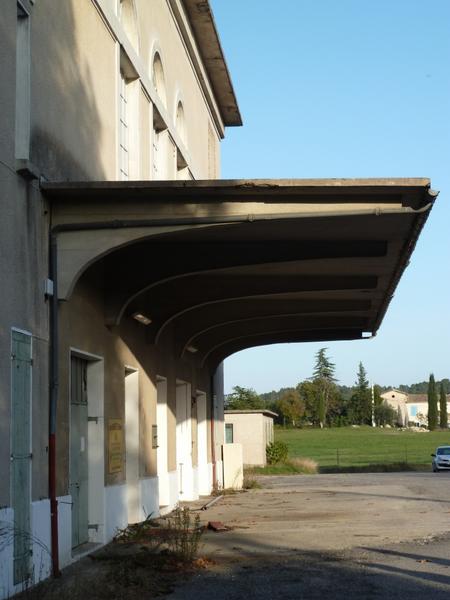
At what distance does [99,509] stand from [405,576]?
5.07 meters

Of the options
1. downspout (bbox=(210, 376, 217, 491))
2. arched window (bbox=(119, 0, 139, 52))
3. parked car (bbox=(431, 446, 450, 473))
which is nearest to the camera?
arched window (bbox=(119, 0, 139, 52))

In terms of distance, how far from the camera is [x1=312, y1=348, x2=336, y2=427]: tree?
459ft

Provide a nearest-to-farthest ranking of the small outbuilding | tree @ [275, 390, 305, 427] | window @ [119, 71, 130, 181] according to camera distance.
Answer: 1. window @ [119, 71, 130, 181]
2. the small outbuilding
3. tree @ [275, 390, 305, 427]

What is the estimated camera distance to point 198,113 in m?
28.4

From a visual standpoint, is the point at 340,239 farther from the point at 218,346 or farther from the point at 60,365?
the point at 218,346

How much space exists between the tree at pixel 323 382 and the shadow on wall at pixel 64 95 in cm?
12710

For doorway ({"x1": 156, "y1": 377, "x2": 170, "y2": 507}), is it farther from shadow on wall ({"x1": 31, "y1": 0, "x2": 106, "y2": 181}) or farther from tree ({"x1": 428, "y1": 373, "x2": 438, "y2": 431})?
tree ({"x1": 428, "y1": 373, "x2": 438, "y2": 431})

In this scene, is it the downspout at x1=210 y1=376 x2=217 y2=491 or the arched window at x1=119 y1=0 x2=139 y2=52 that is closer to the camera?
→ the arched window at x1=119 y1=0 x2=139 y2=52

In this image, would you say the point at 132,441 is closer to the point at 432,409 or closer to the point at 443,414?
the point at 432,409

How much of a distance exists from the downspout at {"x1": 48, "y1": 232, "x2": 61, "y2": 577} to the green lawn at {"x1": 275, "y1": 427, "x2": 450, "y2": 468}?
51.7 m

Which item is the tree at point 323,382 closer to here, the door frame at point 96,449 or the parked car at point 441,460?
the parked car at point 441,460

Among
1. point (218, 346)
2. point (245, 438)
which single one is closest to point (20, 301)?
point (218, 346)

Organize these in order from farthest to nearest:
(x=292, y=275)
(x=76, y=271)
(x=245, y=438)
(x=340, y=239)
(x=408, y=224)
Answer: (x=245, y=438)
(x=292, y=275)
(x=340, y=239)
(x=408, y=224)
(x=76, y=271)

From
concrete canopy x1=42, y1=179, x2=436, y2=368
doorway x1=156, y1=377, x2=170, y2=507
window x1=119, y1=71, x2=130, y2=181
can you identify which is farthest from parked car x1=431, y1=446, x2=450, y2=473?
window x1=119, y1=71, x2=130, y2=181
